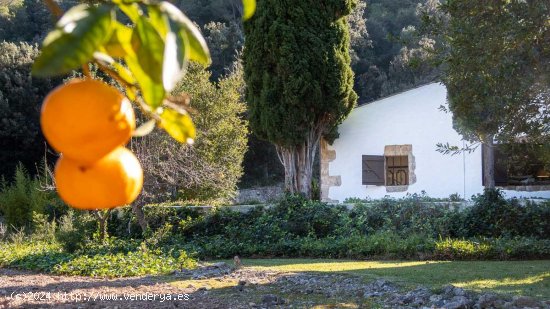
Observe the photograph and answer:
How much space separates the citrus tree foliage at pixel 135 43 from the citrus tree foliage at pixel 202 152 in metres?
12.5

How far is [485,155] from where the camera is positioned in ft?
54.0

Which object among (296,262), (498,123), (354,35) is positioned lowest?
(296,262)

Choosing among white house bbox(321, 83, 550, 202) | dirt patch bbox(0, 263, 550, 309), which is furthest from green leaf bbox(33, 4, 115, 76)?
white house bbox(321, 83, 550, 202)

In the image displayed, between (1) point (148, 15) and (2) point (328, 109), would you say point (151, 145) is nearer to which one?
(2) point (328, 109)

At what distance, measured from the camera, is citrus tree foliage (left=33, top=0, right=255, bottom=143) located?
691mm

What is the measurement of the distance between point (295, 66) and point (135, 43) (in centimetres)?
1509

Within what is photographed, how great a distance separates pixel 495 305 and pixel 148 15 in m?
6.80

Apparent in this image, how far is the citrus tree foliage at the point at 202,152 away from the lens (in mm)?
14211

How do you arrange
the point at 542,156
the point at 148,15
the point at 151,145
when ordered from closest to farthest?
the point at 148,15
the point at 542,156
the point at 151,145

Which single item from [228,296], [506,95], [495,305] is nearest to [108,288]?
[228,296]

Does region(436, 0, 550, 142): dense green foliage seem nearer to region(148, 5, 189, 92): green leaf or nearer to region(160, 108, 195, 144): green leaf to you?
region(160, 108, 195, 144): green leaf

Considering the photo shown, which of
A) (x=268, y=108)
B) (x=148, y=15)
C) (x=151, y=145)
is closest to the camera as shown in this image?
(x=148, y=15)

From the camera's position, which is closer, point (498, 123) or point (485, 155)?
point (498, 123)

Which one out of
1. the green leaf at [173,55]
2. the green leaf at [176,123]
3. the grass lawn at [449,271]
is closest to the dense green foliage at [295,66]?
the grass lawn at [449,271]
